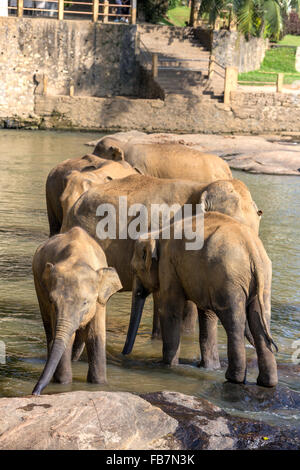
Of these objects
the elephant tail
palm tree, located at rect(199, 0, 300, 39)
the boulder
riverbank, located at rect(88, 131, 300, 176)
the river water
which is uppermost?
palm tree, located at rect(199, 0, 300, 39)

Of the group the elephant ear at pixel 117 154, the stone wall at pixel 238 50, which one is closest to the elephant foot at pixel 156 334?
the elephant ear at pixel 117 154

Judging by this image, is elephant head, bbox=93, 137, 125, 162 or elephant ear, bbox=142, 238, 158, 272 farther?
elephant head, bbox=93, 137, 125, 162

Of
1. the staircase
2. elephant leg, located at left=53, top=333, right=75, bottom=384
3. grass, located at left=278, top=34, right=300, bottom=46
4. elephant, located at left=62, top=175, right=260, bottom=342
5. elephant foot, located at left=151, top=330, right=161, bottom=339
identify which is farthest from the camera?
grass, located at left=278, top=34, right=300, bottom=46

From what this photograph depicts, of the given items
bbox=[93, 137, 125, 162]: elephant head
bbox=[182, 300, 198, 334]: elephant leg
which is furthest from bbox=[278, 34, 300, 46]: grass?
bbox=[182, 300, 198, 334]: elephant leg

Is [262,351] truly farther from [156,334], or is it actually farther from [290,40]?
[290,40]

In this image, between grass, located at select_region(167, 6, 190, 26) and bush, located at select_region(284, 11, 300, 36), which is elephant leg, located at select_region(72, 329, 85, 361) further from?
bush, located at select_region(284, 11, 300, 36)

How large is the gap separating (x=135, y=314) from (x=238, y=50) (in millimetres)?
33012

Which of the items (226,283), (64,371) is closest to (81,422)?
(64,371)

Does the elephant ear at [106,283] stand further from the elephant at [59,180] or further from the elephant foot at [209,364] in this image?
the elephant at [59,180]

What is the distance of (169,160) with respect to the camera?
37.3ft

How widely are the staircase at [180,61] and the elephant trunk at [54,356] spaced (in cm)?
2666

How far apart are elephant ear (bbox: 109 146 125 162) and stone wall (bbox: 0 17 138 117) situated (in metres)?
21.9

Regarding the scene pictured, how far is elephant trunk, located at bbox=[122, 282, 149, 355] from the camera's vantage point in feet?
25.3
